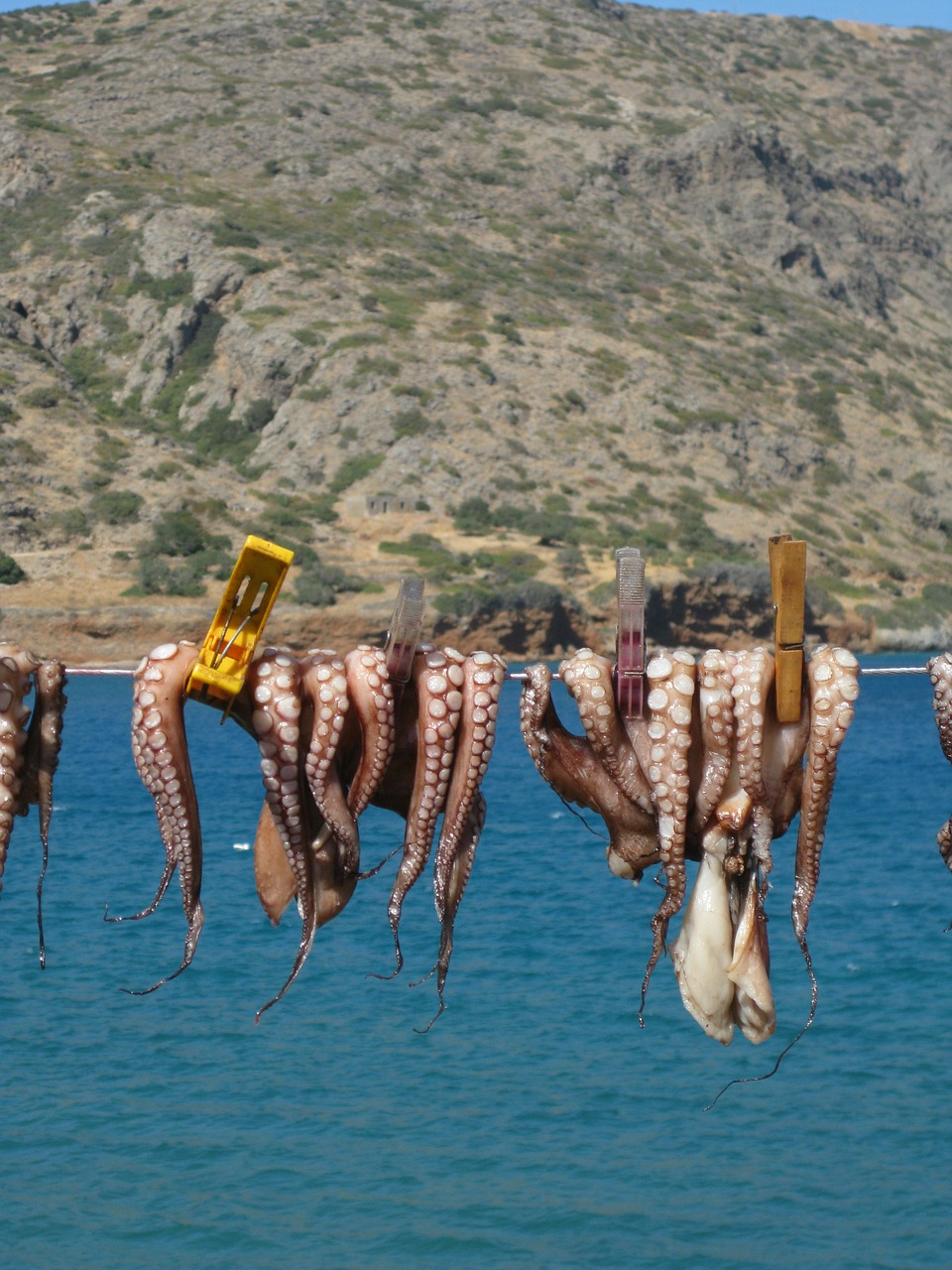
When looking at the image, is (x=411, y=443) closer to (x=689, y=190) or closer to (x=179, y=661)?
(x=689, y=190)

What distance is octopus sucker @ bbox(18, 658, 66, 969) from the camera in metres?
5.18

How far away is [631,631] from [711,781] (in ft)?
2.26

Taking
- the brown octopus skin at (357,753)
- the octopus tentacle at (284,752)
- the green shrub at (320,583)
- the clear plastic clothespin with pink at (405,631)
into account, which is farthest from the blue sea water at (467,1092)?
the green shrub at (320,583)

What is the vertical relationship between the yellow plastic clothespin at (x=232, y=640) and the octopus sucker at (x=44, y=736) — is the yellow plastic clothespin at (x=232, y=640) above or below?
above

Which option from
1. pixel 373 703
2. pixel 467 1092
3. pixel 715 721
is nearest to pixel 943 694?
pixel 715 721

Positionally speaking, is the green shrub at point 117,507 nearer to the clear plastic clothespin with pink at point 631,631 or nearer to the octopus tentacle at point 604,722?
the octopus tentacle at point 604,722

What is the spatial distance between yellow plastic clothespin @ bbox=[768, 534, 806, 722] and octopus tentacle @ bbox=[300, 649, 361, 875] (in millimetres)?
1396

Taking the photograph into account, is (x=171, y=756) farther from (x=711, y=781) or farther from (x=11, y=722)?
(x=711, y=781)

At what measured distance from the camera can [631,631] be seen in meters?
5.05

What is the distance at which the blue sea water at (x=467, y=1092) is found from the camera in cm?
1355

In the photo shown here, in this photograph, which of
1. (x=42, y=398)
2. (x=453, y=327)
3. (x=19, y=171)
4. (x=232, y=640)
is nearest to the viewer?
(x=232, y=640)

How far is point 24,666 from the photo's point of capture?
5.14 m

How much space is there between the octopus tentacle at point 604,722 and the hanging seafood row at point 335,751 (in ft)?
0.86

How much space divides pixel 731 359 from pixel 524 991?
189 ft
